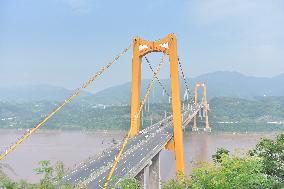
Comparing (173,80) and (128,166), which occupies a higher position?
(173,80)

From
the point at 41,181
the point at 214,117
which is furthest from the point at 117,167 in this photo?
the point at 214,117

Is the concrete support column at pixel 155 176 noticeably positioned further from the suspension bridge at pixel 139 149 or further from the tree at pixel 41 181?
the tree at pixel 41 181

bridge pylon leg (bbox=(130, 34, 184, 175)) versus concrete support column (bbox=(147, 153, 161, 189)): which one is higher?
bridge pylon leg (bbox=(130, 34, 184, 175))

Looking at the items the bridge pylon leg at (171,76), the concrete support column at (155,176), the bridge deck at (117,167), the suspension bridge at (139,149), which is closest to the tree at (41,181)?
the bridge deck at (117,167)

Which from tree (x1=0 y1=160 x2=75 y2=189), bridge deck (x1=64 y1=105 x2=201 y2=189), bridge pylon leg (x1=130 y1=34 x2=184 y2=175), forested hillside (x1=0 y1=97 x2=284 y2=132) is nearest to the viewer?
tree (x1=0 y1=160 x2=75 y2=189)

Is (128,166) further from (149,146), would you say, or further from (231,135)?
(231,135)

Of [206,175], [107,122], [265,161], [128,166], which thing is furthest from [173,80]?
[107,122]

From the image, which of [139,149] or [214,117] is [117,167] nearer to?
[139,149]

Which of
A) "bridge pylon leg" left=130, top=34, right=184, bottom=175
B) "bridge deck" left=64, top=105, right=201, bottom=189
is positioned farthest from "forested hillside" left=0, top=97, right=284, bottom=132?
"bridge deck" left=64, top=105, right=201, bottom=189

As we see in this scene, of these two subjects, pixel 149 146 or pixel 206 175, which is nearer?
pixel 206 175

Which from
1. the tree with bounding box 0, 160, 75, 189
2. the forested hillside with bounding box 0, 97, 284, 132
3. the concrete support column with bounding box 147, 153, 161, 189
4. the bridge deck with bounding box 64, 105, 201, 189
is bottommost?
the concrete support column with bounding box 147, 153, 161, 189

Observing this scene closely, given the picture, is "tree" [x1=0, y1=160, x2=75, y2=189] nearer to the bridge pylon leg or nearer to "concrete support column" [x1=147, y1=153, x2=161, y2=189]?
the bridge pylon leg
